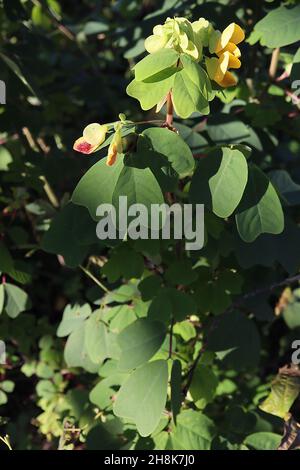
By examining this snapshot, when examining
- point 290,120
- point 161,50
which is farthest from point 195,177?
point 290,120

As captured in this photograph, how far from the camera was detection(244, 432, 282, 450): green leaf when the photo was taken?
168 centimetres

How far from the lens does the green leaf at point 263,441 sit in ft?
5.51

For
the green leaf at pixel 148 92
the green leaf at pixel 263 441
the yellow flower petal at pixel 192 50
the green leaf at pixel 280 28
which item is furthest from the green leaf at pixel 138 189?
the green leaf at pixel 263 441

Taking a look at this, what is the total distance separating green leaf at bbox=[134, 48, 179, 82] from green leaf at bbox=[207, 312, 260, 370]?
2.88 feet

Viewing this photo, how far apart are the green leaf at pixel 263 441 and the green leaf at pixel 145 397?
1.33 ft

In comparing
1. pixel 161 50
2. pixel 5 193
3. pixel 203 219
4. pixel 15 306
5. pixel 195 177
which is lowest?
pixel 15 306

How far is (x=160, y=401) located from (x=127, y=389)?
3.8 inches

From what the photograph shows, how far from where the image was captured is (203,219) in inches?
58.1

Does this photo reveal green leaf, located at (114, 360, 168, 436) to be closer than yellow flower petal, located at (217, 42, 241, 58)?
No

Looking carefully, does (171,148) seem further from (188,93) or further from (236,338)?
(236,338)

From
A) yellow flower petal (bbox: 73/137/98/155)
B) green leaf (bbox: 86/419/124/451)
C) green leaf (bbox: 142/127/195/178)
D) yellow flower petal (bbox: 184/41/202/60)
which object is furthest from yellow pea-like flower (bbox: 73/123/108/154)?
green leaf (bbox: 86/419/124/451)

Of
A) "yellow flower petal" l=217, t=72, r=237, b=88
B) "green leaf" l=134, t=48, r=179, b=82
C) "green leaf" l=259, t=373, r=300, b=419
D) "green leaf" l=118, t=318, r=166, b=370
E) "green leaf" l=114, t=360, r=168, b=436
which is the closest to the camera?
"green leaf" l=134, t=48, r=179, b=82

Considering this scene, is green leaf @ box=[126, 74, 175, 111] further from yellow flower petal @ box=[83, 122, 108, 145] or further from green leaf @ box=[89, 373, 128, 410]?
green leaf @ box=[89, 373, 128, 410]
